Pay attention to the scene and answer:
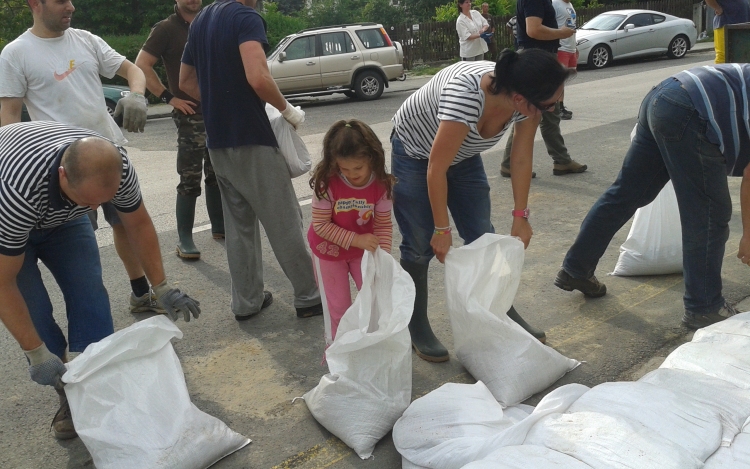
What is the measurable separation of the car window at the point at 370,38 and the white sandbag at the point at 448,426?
13.3m

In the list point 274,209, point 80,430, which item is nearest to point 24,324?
point 80,430

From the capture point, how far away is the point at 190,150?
4902 millimetres

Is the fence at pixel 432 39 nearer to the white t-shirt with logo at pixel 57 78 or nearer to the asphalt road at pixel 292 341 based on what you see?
the asphalt road at pixel 292 341

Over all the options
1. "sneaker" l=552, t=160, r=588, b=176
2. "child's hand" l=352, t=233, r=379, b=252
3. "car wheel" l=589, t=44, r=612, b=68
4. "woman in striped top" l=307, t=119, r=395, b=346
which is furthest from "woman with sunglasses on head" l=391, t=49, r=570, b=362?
"car wheel" l=589, t=44, r=612, b=68

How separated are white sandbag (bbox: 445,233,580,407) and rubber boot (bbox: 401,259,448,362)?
0.22 meters

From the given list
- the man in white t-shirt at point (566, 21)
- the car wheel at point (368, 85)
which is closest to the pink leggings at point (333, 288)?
the man in white t-shirt at point (566, 21)

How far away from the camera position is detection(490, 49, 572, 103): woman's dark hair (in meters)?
2.73

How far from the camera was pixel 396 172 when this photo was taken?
3.29m

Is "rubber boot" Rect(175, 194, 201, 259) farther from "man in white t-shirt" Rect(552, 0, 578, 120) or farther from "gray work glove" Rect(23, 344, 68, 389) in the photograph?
"man in white t-shirt" Rect(552, 0, 578, 120)

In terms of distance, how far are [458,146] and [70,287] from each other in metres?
1.60

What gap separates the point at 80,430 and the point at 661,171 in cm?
273

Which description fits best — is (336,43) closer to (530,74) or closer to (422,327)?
(422,327)

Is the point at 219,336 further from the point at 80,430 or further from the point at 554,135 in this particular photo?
the point at 554,135

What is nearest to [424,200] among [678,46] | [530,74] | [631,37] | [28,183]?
[530,74]
